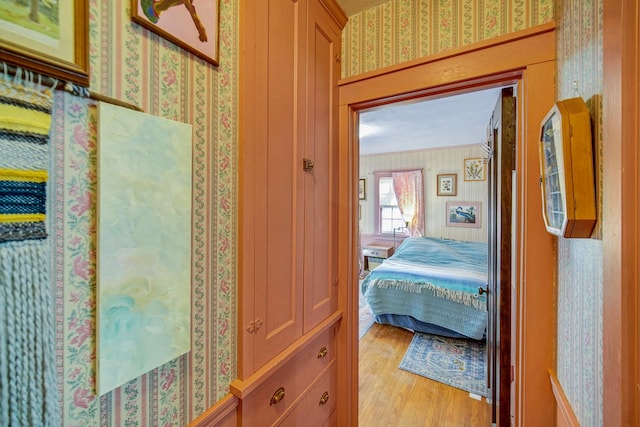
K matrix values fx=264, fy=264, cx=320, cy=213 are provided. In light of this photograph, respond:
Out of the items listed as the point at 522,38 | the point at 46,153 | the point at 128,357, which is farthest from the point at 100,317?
the point at 522,38

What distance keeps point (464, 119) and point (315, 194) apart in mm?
3417

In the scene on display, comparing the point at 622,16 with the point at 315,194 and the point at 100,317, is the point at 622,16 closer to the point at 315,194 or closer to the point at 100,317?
the point at 315,194

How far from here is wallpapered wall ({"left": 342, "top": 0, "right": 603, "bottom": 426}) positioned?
63cm

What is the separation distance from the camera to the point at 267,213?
3.01 ft

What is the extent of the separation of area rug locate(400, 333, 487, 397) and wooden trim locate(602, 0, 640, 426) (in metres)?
2.28

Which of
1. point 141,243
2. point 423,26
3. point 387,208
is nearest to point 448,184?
point 387,208

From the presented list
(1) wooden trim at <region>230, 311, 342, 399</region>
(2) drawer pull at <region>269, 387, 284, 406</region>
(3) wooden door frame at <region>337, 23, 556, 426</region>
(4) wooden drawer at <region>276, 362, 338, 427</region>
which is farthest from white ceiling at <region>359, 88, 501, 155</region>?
(2) drawer pull at <region>269, 387, 284, 406</region>

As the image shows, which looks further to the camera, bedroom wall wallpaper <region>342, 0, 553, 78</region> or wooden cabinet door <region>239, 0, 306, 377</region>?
bedroom wall wallpaper <region>342, 0, 553, 78</region>

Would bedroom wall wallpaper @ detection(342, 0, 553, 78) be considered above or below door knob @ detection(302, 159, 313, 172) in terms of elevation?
above

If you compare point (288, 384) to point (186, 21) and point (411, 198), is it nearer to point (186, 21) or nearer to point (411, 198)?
point (186, 21)

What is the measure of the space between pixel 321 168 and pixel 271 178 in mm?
372

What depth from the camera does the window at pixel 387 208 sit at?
6.04 meters

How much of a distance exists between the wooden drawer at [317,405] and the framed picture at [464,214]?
4.85 m

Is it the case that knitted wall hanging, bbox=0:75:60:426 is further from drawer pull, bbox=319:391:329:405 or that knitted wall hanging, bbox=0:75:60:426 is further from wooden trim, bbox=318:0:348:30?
wooden trim, bbox=318:0:348:30
